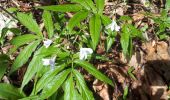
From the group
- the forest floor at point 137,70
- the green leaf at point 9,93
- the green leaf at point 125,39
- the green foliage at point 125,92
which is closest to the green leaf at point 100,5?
the green leaf at point 125,39

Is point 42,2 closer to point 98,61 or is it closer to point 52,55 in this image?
point 98,61

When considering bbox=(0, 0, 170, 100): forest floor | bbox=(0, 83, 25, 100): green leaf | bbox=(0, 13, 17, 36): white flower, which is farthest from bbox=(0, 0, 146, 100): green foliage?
bbox=(0, 13, 17, 36): white flower

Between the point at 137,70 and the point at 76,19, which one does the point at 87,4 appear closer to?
the point at 76,19

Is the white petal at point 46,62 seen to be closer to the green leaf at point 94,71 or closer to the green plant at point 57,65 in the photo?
the green plant at point 57,65

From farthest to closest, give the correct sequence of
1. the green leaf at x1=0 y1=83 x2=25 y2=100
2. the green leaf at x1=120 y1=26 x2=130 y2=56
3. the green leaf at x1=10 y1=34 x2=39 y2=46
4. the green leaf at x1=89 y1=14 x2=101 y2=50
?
1. the green leaf at x1=0 y1=83 x2=25 y2=100
2. the green leaf at x1=10 y1=34 x2=39 y2=46
3. the green leaf at x1=120 y1=26 x2=130 y2=56
4. the green leaf at x1=89 y1=14 x2=101 y2=50

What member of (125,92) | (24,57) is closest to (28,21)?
(24,57)

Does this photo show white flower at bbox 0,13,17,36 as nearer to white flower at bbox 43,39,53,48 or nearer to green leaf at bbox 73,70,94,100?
white flower at bbox 43,39,53,48

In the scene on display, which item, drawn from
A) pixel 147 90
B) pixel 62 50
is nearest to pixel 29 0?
pixel 147 90
